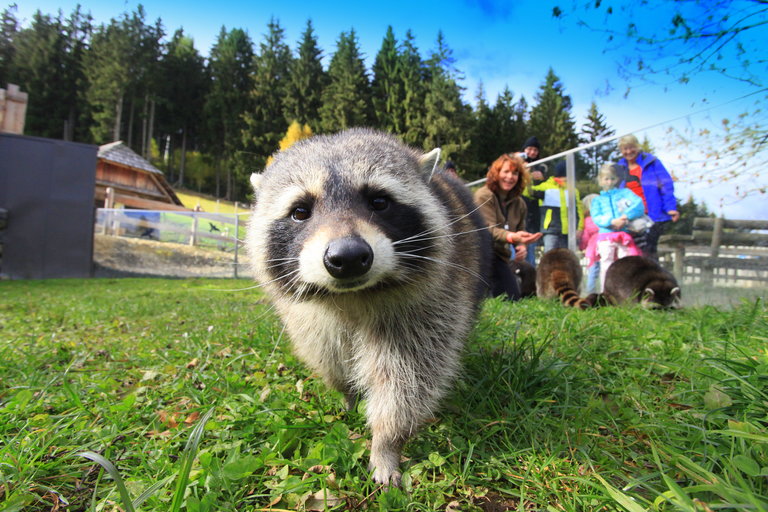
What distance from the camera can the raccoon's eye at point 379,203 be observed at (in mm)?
1950

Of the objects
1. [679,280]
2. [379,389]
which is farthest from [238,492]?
[679,280]

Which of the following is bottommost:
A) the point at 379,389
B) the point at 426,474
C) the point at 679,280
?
the point at 426,474

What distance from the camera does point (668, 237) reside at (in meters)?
5.74

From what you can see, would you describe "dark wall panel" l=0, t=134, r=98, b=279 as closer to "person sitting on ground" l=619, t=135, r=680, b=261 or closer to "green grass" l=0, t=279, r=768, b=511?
"green grass" l=0, t=279, r=768, b=511

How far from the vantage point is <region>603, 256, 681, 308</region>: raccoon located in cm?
515

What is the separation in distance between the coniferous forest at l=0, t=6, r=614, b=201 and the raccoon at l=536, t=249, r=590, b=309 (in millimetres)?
21986

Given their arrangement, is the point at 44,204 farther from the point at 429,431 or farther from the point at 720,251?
the point at 720,251

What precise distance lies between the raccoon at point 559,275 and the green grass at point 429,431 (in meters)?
2.83

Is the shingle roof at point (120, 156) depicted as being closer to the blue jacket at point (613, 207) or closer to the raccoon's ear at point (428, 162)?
the blue jacket at point (613, 207)

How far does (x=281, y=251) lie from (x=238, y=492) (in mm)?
1035

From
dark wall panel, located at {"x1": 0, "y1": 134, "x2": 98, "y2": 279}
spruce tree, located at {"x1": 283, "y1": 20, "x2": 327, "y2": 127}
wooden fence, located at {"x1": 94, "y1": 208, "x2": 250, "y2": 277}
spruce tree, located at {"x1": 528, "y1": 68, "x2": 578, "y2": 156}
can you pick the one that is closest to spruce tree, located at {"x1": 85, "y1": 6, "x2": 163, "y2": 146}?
spruce tree, located at {"x1": 283, "y1": 20, "x2": 327, "y2": 127}

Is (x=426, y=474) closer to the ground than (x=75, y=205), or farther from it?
closer to the ground

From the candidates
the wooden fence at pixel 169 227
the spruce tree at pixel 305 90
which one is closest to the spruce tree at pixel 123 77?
the spruce tree at pixel 305 90

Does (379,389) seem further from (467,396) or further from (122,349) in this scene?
(122,349)
